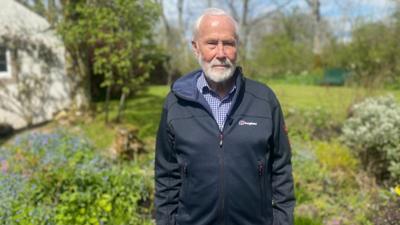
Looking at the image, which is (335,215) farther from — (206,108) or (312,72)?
(312,72)

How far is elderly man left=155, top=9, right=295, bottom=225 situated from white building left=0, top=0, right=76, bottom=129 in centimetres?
838

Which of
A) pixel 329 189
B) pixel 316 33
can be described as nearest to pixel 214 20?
pixel 329 189

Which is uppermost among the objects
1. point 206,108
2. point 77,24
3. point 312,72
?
point 77,24

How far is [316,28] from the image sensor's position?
2805cm

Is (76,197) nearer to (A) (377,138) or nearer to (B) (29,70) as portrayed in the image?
(A) (377,138)

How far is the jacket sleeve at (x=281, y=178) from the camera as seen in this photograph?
6.68ft

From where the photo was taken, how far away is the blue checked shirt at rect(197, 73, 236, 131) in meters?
2.01

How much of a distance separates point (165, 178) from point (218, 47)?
80 centimetres

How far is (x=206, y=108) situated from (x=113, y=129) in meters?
7.10

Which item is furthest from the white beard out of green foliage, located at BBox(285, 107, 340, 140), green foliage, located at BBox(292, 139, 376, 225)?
green foliage, located at BBox(285, 107, 340, 140)

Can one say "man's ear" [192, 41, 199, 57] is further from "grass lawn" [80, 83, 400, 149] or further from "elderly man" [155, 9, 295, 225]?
"grass lawn" [80, 83, 400, 149]

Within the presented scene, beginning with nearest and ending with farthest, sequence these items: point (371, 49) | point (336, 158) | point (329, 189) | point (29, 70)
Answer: point (329, 189) < point (336, 158) < point (29, 70) < point (371, 49)

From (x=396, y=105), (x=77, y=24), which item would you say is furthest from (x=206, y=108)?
(x=77, y=24)

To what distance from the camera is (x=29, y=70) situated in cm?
1019
